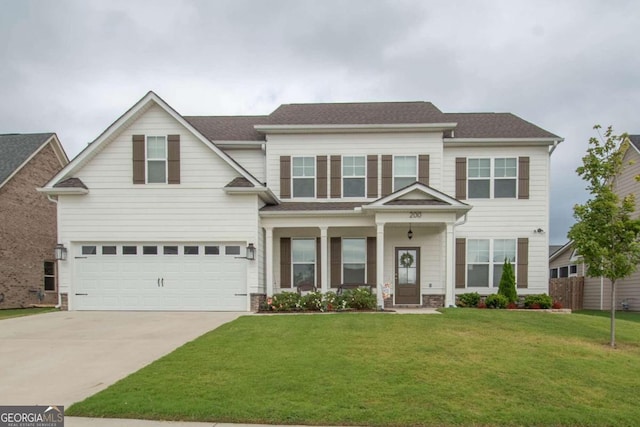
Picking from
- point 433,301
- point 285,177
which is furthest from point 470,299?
point 285,177

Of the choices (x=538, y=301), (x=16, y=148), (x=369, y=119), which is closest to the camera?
(x=538, y=301)

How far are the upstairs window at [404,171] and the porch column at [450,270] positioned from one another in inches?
99.1

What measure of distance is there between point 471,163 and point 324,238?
6237 mm

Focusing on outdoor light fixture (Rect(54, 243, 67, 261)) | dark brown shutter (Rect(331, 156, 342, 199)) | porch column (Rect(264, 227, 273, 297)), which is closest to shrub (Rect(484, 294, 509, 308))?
dark brown shutter (Rect(331, 156, 342, 199))

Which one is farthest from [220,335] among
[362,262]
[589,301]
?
[589,301]

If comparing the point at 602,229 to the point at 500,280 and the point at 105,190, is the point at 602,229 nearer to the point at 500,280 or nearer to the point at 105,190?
the point at 500,280

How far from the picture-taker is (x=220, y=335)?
984 centimetres

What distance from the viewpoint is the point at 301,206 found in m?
16.1

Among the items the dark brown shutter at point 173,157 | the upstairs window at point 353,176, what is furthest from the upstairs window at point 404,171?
the dark brown shutter at point 173,157

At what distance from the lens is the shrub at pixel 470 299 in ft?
51.8

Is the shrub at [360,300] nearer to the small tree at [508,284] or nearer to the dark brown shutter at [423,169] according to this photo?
the small tree at [508,284]

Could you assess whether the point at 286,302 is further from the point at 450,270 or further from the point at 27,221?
the point at 27,221

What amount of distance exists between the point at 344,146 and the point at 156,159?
660 centimetres

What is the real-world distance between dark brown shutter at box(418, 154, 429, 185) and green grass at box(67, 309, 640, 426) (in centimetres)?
735
